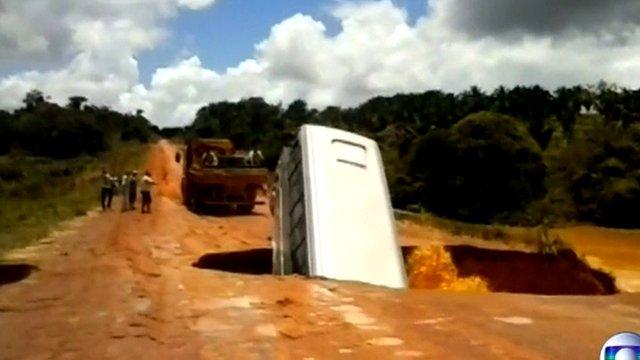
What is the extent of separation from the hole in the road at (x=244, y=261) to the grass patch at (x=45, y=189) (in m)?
3.33

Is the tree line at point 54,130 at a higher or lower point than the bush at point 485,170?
higher

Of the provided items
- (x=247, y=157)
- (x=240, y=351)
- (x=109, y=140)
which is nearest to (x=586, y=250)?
(x=247, y=157)

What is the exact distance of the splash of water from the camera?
39.0 feet

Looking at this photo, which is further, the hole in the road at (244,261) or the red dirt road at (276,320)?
the hole in the road at (244,261)

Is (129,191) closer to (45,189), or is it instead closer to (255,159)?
(255,159)

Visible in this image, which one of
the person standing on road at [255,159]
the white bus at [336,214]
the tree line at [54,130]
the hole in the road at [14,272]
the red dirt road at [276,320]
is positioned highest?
the tree line at [54,130]

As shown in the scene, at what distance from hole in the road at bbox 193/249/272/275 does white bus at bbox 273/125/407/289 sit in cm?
236

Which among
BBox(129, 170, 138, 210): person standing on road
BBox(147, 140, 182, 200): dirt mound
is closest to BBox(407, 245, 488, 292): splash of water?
BBox(129, 170, 138, 210): person standing on road

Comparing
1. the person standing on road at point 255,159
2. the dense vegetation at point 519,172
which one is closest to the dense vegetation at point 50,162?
the person standing on road at point 255,159

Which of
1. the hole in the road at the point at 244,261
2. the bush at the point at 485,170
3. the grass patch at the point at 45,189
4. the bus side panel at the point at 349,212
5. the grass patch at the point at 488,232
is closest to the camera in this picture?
the bus side panel at the point at 349,212

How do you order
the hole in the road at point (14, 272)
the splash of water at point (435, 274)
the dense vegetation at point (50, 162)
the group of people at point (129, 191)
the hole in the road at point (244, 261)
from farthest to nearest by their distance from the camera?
1. the group of people at point (129, 191)
2. the dense vegetation at point (50, 162)
3. the hole in the road at point (244, 261)
4. the splash of water at point (435, 274)
5. the hole in the road at point (14, 272)

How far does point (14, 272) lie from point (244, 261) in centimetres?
490

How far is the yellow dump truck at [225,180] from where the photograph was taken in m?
23.1

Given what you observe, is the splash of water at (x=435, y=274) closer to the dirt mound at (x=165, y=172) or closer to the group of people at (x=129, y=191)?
the group of people at (x=129, y=191)
